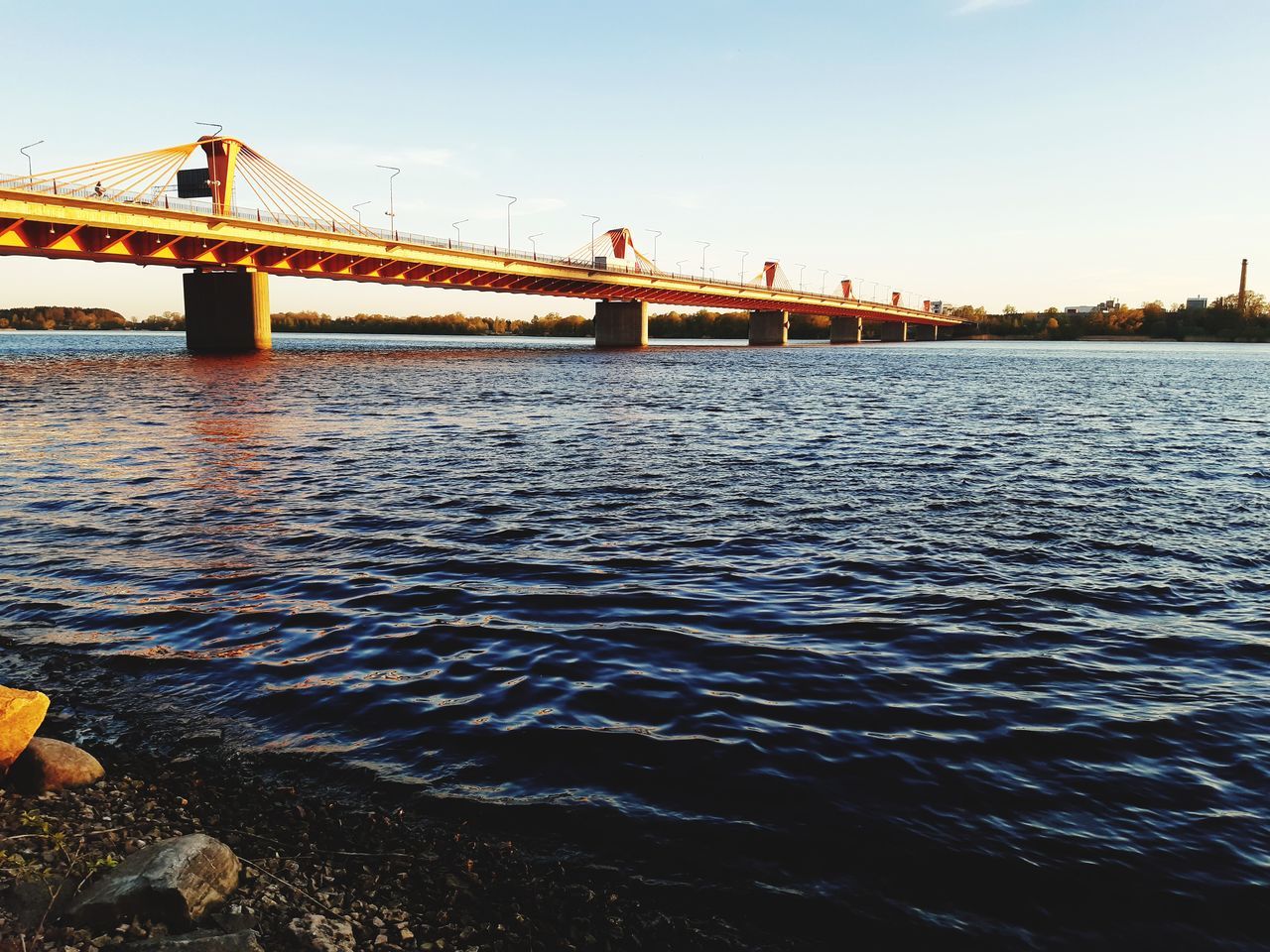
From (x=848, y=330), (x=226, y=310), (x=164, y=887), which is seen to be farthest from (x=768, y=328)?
(x=164, y=887)

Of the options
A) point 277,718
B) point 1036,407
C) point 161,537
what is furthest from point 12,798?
point 1036,407

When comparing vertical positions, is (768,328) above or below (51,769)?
above

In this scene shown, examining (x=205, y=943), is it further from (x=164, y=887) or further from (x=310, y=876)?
(x=310, y=876)

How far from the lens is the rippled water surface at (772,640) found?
5887 millimetres

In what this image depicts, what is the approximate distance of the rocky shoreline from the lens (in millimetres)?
4438

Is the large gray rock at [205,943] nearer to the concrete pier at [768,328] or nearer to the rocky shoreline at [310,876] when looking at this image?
the rocky shoreline at [310,876]

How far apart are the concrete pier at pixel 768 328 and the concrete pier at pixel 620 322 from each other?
45.7 m

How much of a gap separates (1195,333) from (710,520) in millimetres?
228438

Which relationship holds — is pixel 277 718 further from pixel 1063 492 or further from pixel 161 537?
pixel 1063 492

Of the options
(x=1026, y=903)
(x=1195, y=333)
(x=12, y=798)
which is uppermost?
(x=1195, y=333)

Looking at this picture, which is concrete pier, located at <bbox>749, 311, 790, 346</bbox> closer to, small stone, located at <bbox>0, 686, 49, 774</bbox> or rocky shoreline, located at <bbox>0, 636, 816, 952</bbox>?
rocky shoreline, located at <bbox>0, 636, 816, 952</bbox>

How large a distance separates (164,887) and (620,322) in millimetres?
129480

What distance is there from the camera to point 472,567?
500 inches

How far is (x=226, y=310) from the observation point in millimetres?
80000
